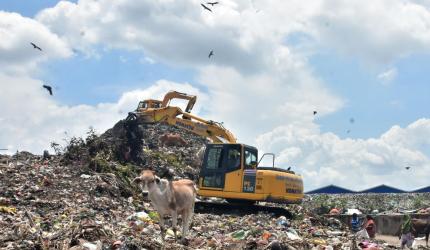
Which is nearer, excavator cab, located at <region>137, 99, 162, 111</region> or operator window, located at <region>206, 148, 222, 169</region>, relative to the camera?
operator window, located at <region>206, 148, 222, 169</region>

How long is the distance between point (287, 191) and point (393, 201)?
954cm

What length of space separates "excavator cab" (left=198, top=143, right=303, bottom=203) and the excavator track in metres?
0.37

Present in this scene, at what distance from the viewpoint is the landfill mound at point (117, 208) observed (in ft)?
27.5

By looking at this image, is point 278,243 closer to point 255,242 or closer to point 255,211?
point 255,242

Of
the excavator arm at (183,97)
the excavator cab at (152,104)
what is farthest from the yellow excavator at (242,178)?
the excavator cab at (152,104)

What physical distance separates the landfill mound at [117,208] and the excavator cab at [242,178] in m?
0.57

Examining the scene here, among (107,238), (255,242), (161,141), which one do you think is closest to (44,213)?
(107,238)

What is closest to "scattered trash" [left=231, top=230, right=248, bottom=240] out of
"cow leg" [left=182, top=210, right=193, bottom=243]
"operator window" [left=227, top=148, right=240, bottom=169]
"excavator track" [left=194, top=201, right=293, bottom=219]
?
"cow leg" [left=182, top=210, right=193, bottom=243]

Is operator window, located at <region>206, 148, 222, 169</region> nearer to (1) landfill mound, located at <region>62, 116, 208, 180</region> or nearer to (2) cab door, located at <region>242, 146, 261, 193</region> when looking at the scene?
(2) cab door, located at <region>242, 146, 261, 193</region>

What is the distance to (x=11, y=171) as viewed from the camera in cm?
1491

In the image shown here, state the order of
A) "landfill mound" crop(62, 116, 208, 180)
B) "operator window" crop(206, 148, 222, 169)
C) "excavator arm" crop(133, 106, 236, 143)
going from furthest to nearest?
"excavator arm" crop(133, 106, 236, 143) → "landfill mound" crop(62, 116, 208, 180) → "operator window" crop(206, 148, 222, 169)

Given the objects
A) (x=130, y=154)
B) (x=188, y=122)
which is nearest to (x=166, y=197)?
(x=130, y=154)

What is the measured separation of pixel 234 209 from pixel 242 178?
1.28m

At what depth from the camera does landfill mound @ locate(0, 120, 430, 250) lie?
839 centimetres
